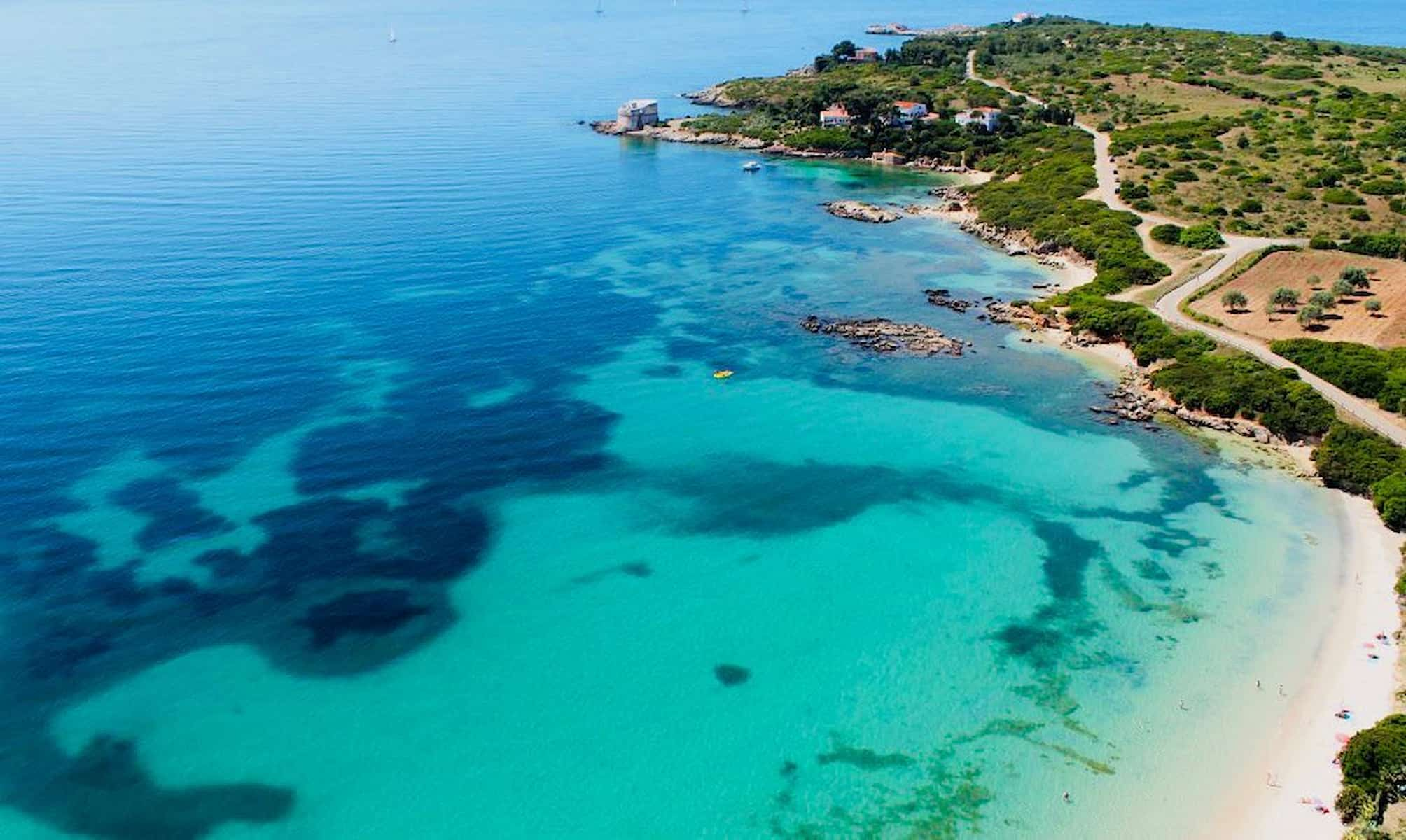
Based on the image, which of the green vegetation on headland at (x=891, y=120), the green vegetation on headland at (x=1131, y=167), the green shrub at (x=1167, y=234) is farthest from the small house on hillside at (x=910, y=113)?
the green shrub at (x=1167, y=234)

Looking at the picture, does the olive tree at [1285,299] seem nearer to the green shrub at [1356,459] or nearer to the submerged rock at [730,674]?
the green shrub at [1356,459]

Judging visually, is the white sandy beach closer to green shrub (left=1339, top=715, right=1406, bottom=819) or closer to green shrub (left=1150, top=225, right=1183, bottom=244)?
green shrub (left=1339, top=715, right=1406, bottom=819)

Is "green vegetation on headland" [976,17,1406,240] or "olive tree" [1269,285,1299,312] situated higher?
"green vegetation on headland" [976,17,1406,240]

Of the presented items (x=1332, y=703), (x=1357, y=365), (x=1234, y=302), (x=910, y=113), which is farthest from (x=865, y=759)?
(x=910, y=113)

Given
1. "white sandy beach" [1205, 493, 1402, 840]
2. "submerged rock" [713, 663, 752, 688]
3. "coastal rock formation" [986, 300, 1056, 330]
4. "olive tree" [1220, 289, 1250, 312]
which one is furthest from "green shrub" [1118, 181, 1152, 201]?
"submerged rock" [713, 663, 752, 688]

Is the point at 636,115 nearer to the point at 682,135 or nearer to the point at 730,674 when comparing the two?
the point at 682,135

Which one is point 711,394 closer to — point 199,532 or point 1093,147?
point 199,532
